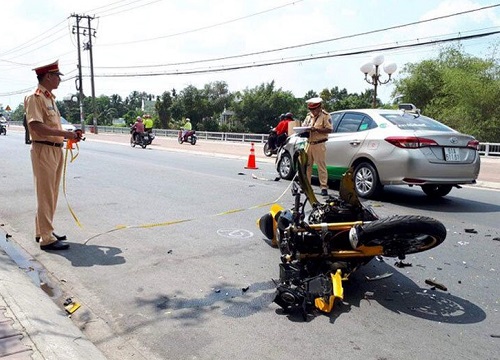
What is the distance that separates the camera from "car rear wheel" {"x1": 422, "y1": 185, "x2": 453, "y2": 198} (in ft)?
28.8

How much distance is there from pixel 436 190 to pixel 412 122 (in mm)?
1597

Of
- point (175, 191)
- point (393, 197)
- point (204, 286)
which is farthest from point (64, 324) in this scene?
point (393, 197)

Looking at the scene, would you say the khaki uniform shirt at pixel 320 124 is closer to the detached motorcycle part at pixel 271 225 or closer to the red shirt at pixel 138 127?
the detached motorcycle part at pixel 271 225

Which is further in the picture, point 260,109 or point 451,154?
point 260,109

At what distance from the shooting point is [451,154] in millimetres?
7723

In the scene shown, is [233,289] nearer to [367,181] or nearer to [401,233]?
[401,233]

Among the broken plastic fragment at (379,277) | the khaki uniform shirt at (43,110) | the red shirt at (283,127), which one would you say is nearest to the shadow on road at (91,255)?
the khaki uniform shirt at (43,110)

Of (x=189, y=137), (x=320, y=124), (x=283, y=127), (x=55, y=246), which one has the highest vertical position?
(x=320, y=124)

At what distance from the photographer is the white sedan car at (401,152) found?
25.0 feet

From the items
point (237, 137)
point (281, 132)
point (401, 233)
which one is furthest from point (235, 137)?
point (401, 233)

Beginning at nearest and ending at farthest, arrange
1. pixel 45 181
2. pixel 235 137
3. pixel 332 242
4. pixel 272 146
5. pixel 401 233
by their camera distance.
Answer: pixel 401 233
pixel 332 242
pixel 45 181
pixel 272 146
pixel 235 137

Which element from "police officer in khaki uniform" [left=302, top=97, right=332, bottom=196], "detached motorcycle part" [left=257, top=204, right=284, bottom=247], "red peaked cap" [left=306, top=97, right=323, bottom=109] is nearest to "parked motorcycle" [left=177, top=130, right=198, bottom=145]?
"police officer in khaki uniform" [left=302, top=97, right=332, bottom=196]

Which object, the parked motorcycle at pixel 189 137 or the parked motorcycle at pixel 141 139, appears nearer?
the parked motorcycle at pixel 141 139

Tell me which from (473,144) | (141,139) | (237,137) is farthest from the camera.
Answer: (237,137)
